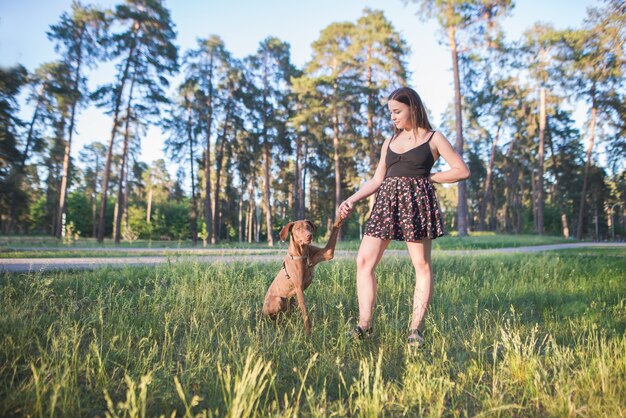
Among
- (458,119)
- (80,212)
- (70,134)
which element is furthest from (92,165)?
(458,119)

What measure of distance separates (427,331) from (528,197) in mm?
53399

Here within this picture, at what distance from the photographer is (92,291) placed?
4273mm

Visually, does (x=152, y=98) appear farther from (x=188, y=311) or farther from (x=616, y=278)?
(x=616, y=278)

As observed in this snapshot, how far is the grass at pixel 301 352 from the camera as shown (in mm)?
2068

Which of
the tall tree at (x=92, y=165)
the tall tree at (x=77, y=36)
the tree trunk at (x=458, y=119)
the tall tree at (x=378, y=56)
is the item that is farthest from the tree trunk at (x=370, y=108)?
the tall tree at (x=92, y=165)

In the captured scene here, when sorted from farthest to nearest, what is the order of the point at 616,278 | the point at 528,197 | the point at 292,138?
the point at 528,197 → the point at 292,138 → the point at 616,278

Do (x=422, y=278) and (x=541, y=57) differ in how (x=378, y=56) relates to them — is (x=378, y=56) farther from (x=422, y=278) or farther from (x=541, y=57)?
(x=422, y=278)

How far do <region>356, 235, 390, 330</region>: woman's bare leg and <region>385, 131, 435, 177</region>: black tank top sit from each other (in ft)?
2.08

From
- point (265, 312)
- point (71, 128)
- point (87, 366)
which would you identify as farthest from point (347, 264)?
point (71, 128)

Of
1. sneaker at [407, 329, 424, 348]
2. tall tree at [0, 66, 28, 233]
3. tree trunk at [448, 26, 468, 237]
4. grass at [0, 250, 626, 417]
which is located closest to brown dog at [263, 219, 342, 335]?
grass at [0, 250, 626, 417]

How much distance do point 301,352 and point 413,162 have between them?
1.85m

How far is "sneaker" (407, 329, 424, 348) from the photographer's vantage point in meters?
2.91

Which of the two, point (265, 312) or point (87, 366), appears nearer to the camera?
point (87, 366)

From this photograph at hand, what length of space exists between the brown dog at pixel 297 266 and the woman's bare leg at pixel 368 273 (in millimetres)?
350
